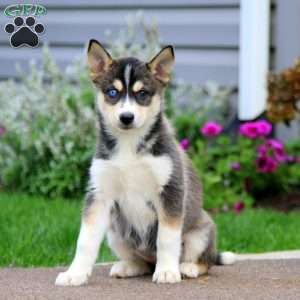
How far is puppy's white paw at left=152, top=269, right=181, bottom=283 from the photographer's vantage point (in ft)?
15.7

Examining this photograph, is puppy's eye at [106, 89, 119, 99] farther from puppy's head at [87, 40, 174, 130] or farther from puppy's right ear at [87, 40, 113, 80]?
puppy's right ear at [87, 40, 113, 80]

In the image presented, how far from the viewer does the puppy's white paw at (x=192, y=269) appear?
16.5ft

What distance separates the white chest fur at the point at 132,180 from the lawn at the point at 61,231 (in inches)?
56.9

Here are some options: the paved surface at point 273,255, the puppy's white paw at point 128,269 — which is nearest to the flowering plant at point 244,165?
the paved surface at point 273,255

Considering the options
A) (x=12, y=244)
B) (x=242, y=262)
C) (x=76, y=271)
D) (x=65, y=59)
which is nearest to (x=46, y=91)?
(x=65, y=59)

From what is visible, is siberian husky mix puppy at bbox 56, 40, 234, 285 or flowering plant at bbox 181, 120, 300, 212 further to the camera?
flowering plant at bbox 181, 120, 300, 212

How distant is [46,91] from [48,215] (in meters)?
2.13

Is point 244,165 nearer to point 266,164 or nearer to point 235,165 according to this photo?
point 235,165

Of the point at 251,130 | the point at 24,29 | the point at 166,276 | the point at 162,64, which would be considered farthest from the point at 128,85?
the point at 251,130

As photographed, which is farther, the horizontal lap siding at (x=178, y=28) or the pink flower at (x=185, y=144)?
the horizontal lap siding at (x=178, y=28)

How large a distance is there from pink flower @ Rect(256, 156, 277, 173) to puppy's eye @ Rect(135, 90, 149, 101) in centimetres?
377

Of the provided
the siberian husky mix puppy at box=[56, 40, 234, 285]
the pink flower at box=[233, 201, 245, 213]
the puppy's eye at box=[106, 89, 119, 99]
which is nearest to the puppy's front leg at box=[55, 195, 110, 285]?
the siberian husky mix puppy at box=[56, 40, 234, 285]

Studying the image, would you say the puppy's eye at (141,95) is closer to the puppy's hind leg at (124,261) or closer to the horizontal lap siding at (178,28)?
the puppy's hind leg at (124,261)

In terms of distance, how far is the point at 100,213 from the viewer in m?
4.84
